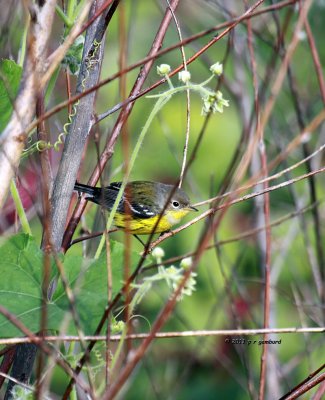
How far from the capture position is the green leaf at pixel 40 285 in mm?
1469

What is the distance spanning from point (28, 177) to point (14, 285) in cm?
268

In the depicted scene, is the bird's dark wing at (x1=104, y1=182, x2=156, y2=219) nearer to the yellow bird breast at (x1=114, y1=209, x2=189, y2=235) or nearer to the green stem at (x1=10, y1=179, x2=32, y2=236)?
the yellow bird breast at (x1=114, y1=209, x2=189, y2=235)

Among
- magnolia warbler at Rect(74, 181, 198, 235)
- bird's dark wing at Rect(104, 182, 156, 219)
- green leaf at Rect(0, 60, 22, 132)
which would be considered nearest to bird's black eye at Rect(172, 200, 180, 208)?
magnolia warbler at Rect(74, 181, 198, 235)

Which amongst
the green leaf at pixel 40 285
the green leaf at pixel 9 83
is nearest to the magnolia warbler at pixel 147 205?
the green leaf at pixel 9 83

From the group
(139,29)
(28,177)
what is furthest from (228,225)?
(139,29)

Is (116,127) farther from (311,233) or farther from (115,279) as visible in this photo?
(311,233)

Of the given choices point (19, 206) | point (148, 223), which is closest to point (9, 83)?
point (19, 206)

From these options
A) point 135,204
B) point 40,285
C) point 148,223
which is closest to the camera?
point 40,285

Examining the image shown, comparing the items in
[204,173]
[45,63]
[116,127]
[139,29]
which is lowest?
[45,63]

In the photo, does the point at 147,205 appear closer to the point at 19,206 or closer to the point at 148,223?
the point at 148,223

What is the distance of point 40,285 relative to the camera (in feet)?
5.33

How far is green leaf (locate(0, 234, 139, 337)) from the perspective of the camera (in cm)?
147

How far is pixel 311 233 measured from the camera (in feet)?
18.7

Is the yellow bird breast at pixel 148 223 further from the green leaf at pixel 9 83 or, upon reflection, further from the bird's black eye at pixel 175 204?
the green leaf at pixel 9 83
